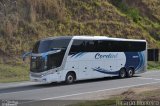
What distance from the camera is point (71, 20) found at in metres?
46.8

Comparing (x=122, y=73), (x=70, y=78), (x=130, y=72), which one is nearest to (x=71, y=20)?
(x=130, y=72)

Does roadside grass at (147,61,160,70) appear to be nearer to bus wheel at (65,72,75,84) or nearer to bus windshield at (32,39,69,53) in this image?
bus wheel at (65,72,75,84)

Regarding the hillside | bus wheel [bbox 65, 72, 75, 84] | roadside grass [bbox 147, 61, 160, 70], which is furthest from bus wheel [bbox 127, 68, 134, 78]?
roadside grass [bbox 147, 61, 160, 70]

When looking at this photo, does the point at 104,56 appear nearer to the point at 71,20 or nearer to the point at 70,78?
the point at 70,78

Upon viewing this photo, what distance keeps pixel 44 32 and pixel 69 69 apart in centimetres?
1613

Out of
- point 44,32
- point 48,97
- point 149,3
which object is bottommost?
point 48,97

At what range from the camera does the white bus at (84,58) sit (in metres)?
26.1

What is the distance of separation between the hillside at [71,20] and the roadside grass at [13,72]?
1601 mm

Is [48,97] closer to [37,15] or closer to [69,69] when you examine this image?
[69,69]

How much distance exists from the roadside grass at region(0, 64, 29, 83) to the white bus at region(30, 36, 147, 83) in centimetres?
628

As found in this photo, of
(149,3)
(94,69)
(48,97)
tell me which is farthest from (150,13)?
(48,97)

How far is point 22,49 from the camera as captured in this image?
39.5 metres

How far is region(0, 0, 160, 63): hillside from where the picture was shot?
3991 cm

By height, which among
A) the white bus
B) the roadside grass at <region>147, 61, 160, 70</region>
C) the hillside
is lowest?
the roadside grass at <region>147, 61, 160, 70</region>
